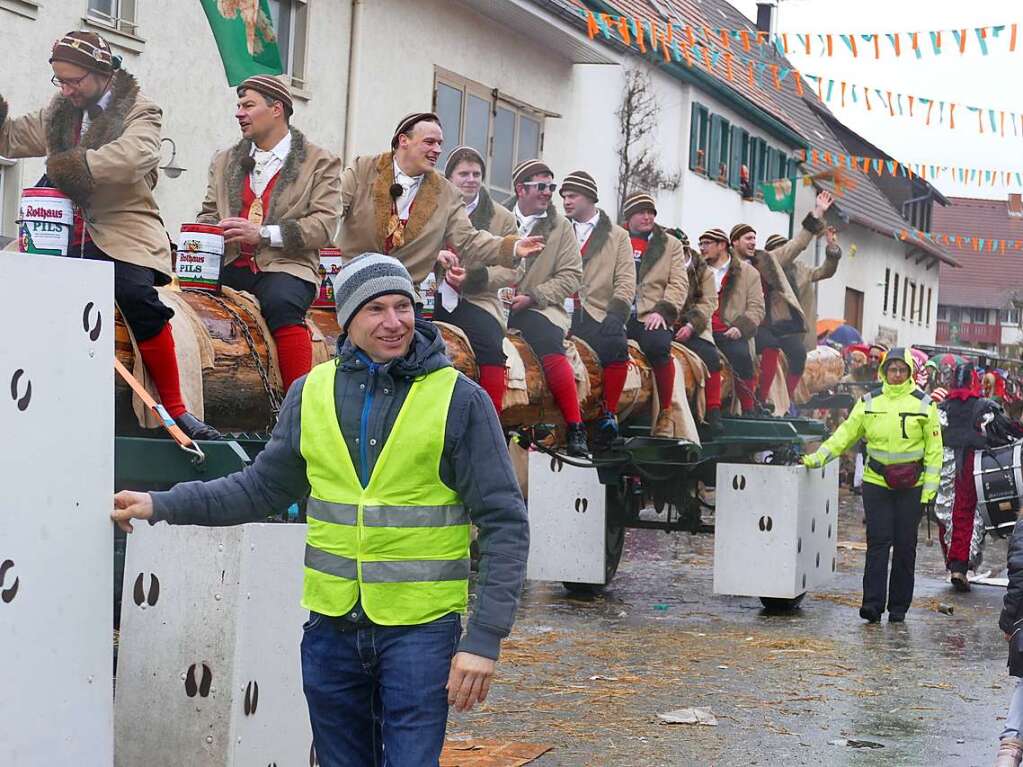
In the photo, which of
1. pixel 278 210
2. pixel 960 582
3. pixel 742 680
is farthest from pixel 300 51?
pixel 278 210

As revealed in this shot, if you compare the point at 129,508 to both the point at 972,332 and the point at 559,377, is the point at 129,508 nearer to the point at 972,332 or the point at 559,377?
the point at 559,377

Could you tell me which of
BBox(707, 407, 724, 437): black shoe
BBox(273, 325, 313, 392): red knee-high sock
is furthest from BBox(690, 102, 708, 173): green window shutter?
BBox(273, 325, 313, 392): red knee-high sock

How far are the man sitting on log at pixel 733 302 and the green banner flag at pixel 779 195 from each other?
57.9 feet

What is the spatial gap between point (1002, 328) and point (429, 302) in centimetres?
7346

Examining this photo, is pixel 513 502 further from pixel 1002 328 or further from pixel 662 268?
pixel 1002 328

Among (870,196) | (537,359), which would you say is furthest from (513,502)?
(870,196)

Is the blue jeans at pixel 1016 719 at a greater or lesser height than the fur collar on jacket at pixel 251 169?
lesser

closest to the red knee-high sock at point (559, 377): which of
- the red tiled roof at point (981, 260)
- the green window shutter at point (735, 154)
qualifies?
the green window shutter at point (735, 154)

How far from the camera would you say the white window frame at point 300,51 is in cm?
1722

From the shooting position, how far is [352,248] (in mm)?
8820

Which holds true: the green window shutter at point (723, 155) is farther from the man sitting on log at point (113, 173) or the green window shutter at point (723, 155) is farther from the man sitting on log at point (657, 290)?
the man sitting on log at point (113, 173)

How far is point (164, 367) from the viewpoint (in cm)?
612

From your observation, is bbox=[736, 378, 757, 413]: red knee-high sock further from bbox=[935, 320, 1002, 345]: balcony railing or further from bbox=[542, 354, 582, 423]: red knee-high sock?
bbox=[935, 320, 1002, 345]: balcony railing

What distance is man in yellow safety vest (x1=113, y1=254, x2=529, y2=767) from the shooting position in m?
4.12
